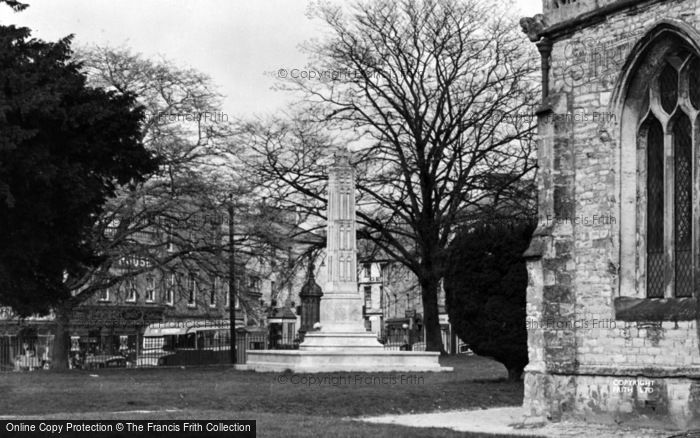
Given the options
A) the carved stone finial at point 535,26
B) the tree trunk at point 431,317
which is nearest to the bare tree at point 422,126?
the tree trunk at point 431,317

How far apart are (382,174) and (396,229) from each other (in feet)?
10.4

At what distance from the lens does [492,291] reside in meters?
26.0

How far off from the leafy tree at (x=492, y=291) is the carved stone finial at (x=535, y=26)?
21.5ft

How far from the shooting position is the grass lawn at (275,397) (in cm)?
1783

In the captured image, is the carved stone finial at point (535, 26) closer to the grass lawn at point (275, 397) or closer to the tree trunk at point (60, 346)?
the grass lawn at point (275, 397)

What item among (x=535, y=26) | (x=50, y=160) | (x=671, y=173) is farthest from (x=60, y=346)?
(x=671, y=173)

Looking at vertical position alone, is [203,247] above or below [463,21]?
below

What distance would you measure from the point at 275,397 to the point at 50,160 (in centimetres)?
686

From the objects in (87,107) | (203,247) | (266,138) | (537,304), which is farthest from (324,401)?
(266,138)

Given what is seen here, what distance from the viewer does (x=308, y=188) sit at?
43.7 metres

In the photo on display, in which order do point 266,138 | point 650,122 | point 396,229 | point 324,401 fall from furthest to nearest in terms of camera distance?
point 396,229, point 266,138, point 324,401, point 650,122

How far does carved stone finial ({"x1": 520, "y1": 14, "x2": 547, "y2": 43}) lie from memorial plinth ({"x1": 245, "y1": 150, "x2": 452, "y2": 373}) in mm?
15206

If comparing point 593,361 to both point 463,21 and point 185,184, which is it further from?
point 463,21

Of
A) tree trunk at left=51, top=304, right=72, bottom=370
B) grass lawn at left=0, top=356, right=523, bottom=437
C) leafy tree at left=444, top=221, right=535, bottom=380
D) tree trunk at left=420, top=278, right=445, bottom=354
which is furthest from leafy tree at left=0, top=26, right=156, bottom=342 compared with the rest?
tree trunk at left=420, top=278, right=445, bottom=354
